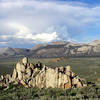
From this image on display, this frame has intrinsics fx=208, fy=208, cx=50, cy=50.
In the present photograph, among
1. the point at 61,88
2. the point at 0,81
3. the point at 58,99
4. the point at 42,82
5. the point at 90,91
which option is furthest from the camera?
the point at 0,81

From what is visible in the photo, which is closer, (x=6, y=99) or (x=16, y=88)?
(x=6, y=99)

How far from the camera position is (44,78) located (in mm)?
58219

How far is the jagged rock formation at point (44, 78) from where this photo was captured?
54.5 metres

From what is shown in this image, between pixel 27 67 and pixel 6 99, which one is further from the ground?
pixel 27 67

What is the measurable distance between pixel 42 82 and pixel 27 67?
11.9m

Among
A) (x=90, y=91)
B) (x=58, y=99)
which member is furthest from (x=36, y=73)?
(x=58, y=99)

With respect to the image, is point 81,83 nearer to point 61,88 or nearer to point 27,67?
point 61,88

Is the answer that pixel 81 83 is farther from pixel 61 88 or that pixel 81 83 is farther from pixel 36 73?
pixel 36 73

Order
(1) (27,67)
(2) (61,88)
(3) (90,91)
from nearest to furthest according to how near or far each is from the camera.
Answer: (3) (90,91) → (2) (61,88) → (1) (27,67)

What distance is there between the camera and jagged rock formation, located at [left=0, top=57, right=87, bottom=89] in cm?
5450

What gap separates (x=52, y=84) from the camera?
5584 cm

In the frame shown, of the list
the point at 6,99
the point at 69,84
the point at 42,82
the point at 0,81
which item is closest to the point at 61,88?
the point at 69,84

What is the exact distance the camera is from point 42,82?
2263 inches

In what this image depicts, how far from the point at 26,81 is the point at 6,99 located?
18.6m
